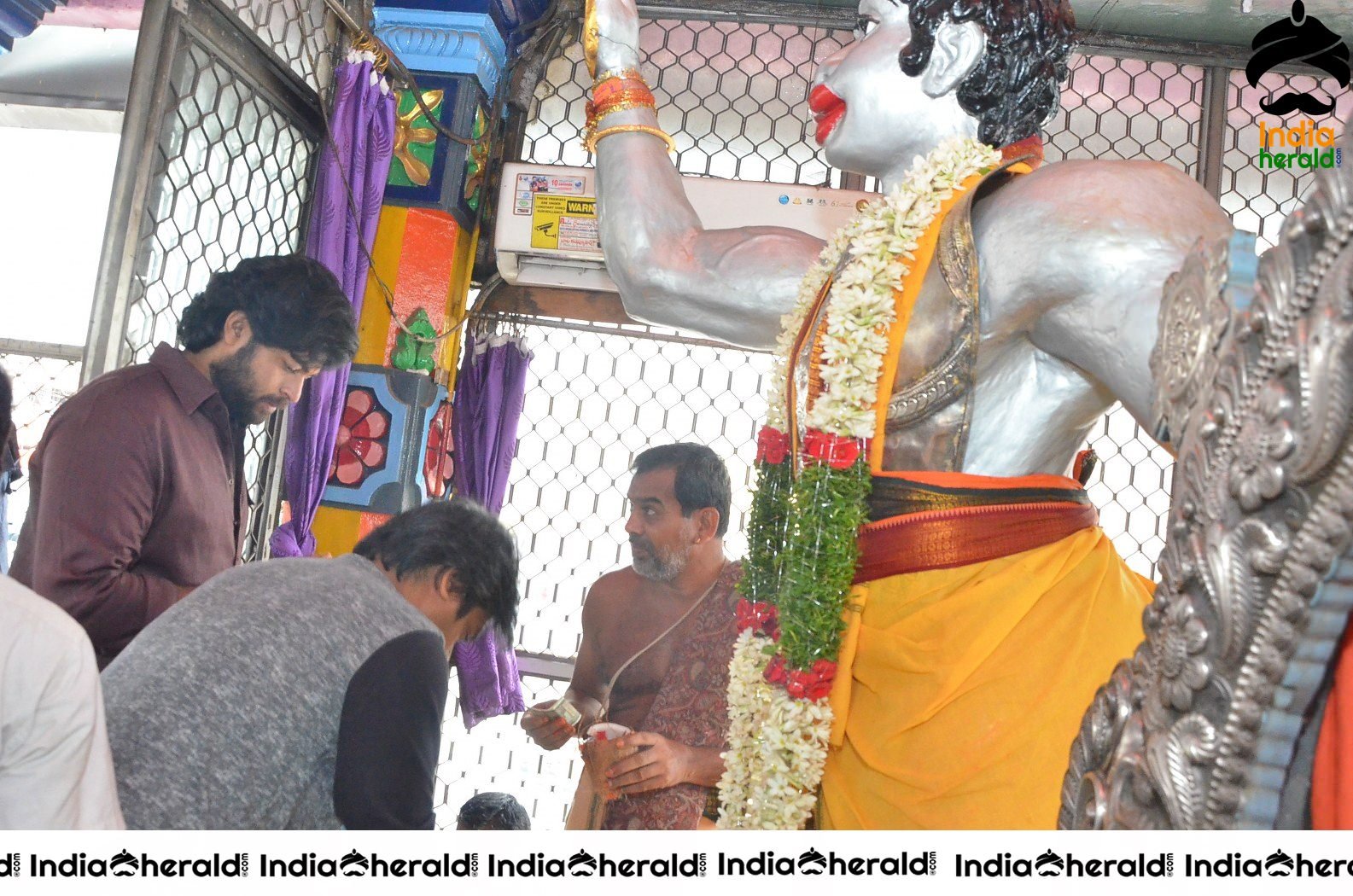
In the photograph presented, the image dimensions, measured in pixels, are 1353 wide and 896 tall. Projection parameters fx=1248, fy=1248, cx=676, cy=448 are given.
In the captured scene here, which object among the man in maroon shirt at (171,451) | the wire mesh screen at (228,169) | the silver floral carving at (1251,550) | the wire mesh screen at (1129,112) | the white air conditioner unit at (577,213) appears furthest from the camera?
the wire mesh screen at (1129,112)

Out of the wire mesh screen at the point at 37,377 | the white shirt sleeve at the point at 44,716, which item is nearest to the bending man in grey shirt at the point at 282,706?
the white shirt sleeve at the point at 44,716

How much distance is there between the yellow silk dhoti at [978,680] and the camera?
1.05 meters

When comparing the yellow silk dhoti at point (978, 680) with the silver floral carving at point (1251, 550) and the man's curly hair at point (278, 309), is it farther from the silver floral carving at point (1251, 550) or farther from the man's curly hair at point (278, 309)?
the man's curly hair at point (278, 309)

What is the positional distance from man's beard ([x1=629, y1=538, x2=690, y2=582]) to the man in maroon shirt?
2.55 ft

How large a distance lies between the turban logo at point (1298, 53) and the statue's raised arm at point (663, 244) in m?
3.54

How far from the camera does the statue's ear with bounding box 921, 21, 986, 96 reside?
1.30 m

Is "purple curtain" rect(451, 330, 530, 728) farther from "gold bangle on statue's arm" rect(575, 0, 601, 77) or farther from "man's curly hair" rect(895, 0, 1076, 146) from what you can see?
"man's curly hair" rect(895, 0, 1076, 146)

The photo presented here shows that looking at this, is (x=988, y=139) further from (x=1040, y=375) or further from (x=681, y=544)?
(x=681, y=544)

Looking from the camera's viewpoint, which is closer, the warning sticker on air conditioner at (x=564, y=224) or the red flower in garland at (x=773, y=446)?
the red flower in garland at (x=773, y=446)

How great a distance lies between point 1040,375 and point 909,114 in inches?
13.5

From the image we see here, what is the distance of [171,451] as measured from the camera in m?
2.27

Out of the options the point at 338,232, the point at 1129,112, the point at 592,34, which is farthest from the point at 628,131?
the point at 1129,112

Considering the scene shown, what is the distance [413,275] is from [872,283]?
10.1 ft

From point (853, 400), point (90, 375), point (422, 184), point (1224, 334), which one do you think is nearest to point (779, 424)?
point (853, 400)
